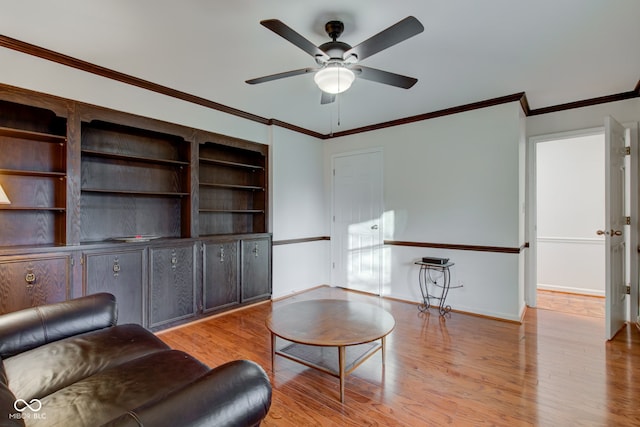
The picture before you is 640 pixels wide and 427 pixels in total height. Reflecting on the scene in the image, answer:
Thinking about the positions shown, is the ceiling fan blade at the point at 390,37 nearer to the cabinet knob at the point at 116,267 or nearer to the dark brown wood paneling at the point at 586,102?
the cabinet knob at the point at 116,267

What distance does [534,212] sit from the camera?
3.75 metres

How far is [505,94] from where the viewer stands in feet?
10.7

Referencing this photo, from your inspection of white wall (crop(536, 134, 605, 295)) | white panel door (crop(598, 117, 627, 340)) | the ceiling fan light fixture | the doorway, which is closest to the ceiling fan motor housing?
the ceiling fan light fixture

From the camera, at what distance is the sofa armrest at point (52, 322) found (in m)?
1.57

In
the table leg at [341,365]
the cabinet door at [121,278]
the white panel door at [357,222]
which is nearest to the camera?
the table leg at [341,365]

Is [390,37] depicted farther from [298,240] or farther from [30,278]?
[298,240]

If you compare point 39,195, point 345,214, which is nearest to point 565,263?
point 345,214

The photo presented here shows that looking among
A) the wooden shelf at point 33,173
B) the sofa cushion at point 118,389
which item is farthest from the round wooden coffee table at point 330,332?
the wooden shelf at point 33,173

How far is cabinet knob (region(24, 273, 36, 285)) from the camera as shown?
91.5 inches

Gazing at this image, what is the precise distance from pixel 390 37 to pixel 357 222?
3.16 meters

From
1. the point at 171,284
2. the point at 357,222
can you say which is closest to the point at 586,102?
the point at 357,222

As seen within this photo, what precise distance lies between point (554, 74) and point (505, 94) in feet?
1.60

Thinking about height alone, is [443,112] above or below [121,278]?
above

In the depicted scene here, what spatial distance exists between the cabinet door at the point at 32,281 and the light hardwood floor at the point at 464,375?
1.01 m
